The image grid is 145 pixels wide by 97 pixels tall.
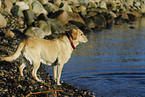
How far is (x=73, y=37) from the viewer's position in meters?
9.35

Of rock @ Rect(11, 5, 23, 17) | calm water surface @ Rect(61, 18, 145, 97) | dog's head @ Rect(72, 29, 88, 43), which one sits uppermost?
rock @ Rect(11, 5, 23, 17)

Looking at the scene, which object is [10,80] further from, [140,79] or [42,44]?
[140,79]

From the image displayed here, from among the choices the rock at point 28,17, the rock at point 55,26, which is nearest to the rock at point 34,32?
the rock at point 55,26

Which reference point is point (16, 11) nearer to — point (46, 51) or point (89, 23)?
point (89, 23)

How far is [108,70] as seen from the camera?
537 inches

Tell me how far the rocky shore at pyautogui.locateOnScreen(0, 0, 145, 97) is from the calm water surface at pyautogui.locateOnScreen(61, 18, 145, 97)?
1.32 metres

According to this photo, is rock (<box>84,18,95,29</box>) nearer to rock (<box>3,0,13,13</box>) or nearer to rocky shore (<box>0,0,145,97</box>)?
rocky shore (<box>0,0,145,97</box>)

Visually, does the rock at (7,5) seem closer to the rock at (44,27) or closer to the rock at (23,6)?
the rock at (23,6)

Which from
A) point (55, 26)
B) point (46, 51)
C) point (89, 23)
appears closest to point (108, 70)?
point (46, 51)

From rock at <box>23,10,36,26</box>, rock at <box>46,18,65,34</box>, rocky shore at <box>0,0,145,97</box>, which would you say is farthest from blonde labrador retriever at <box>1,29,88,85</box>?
rock at <box>23,10,36,26</box>

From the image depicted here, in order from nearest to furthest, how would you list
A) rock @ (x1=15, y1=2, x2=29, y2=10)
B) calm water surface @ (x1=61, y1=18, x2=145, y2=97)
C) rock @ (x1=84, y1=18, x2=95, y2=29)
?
1. calm water surface @ (x1=61, y1=18, x2=145, y2=97)
2. rock @ (x1=15, y1=2, x2=29, y2=10)
3. rock @ (x1=84, y1=18, x2=95, y2=29)

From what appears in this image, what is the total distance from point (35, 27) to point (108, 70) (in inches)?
346

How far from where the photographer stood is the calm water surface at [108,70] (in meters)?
10.7

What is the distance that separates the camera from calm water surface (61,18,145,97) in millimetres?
10734
